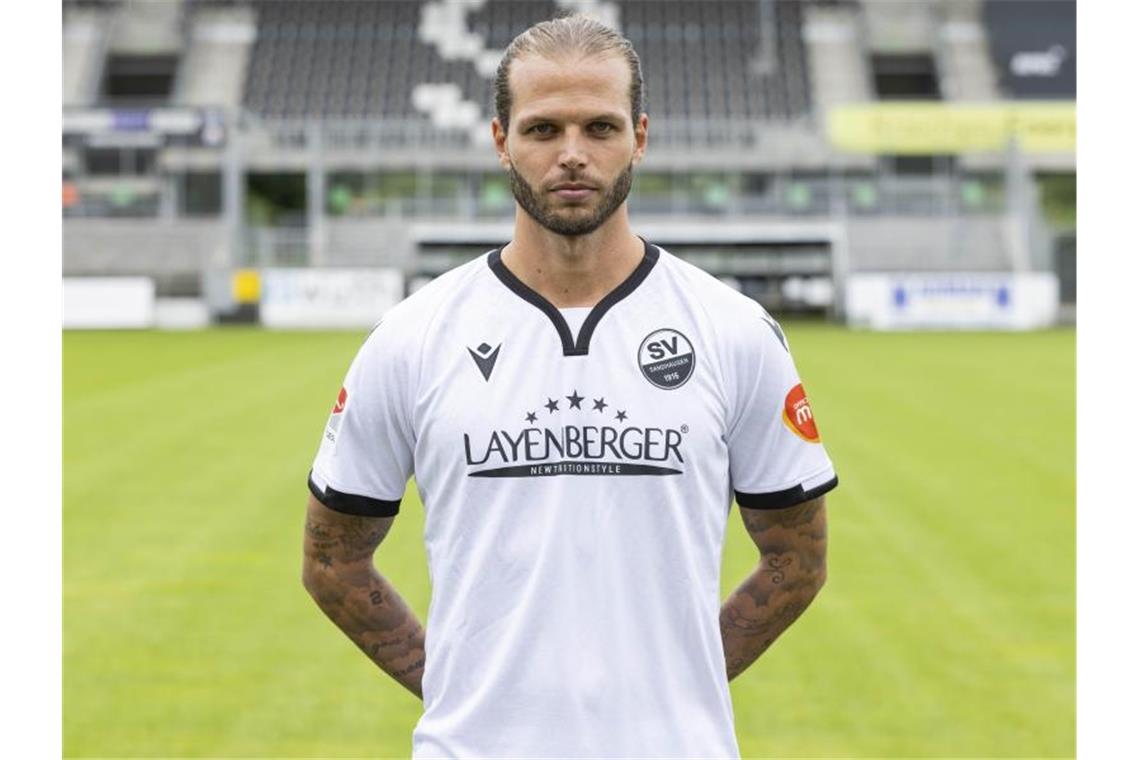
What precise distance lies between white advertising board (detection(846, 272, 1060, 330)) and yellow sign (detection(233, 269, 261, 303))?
17063 millimetres

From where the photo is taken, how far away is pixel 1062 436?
17.1 meters

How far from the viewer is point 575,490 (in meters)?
2.88

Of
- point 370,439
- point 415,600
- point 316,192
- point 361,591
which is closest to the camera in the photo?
point 370,439

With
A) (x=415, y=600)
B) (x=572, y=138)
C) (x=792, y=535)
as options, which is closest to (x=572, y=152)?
(x=572, y=138)

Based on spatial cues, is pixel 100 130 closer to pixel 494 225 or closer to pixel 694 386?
pixel 494 225

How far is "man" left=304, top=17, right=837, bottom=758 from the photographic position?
2.87 meters

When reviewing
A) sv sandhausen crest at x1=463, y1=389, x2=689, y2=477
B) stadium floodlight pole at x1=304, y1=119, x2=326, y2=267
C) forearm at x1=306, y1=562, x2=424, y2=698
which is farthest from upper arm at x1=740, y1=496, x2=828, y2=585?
stadium floodlight pole at x1=304, y1=119, x2=326, y2=267

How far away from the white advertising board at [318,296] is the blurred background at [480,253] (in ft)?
0.20

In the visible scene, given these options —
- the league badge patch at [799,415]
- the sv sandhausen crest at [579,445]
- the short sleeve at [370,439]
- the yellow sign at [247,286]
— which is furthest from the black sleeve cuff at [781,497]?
the yellow sign at [247,286]

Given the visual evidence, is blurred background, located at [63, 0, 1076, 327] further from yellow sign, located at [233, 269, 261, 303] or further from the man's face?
the man's face

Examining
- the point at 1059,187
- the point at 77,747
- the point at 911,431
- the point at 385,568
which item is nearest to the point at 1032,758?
the point at 77,747

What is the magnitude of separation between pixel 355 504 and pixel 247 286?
1634 inches

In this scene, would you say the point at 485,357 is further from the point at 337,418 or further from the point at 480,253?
the point at 480,253

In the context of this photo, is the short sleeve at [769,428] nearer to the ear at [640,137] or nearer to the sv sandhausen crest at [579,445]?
the sv sandhausen crest at [579,445]
